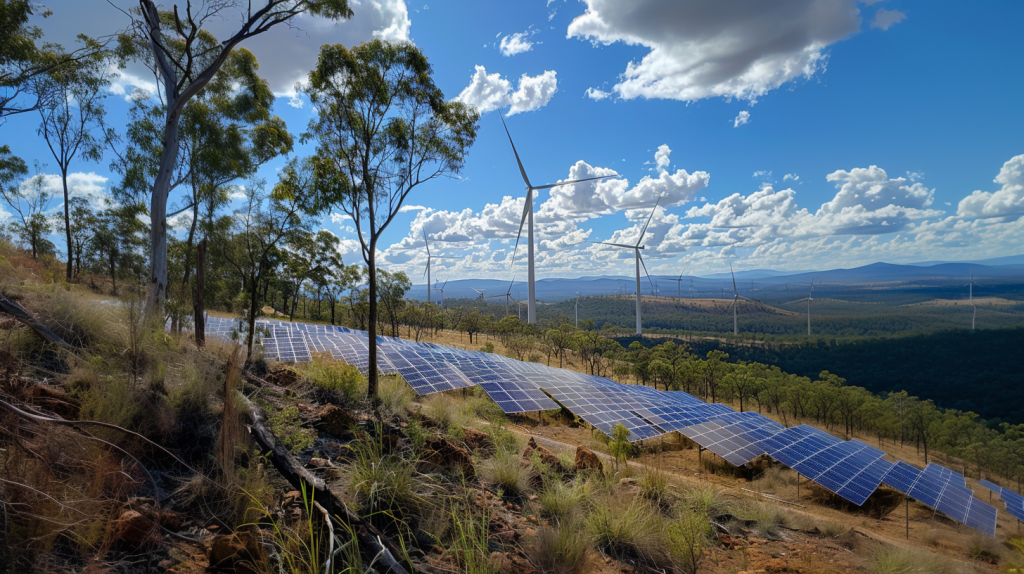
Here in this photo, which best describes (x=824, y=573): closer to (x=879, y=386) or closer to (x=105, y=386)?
(x=105, y=386)

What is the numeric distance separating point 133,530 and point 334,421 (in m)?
4.13

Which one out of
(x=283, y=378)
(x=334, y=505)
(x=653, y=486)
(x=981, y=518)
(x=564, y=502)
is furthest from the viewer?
(x=981, y=518)

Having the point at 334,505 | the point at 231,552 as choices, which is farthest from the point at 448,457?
the point at 231,552

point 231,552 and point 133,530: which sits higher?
point 133,530

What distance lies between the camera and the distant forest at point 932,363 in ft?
275

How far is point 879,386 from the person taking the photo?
90.4 m

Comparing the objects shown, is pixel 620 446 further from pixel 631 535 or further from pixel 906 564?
pixel 906 564

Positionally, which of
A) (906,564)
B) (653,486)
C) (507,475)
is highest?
(507,475)

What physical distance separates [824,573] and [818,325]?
→ 205130mm

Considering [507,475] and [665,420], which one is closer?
[507,475]

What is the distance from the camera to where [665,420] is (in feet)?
64.7

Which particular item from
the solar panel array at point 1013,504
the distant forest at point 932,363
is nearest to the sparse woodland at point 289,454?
the solar panel array at point 1013,504

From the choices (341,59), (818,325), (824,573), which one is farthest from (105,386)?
(818,325)

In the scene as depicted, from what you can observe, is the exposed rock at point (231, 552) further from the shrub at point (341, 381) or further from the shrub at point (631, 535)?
the shrub at point (341, 381)
